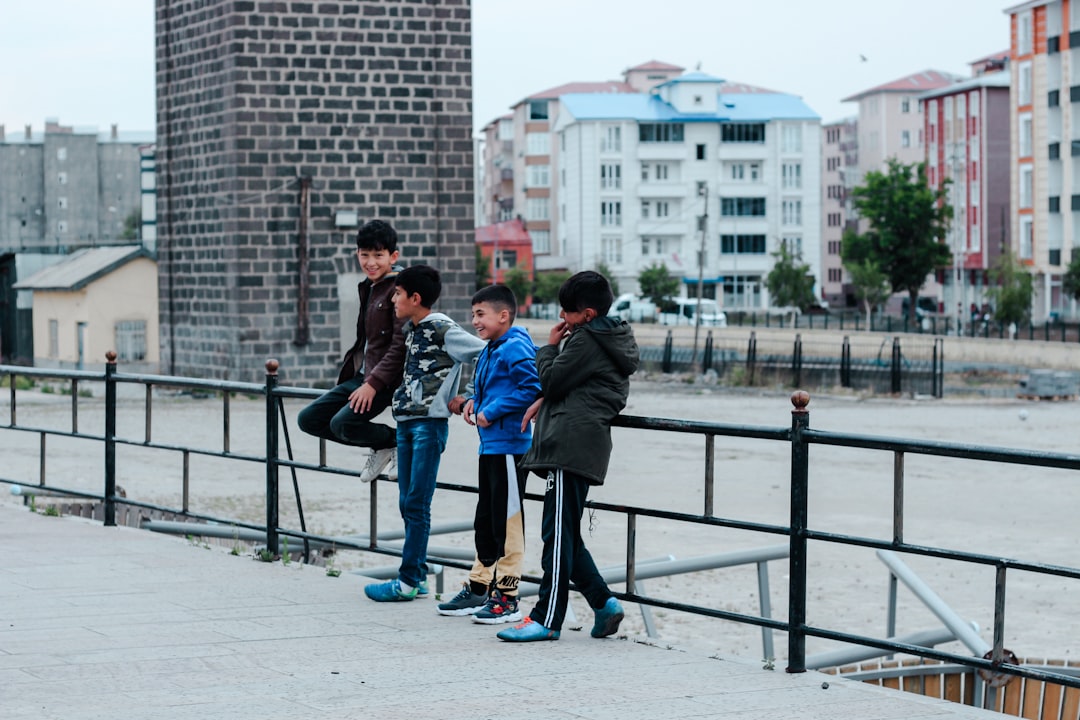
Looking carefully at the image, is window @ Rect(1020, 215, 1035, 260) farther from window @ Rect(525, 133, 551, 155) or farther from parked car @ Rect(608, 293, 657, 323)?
window @ Rect(525, 133, 551, 155)

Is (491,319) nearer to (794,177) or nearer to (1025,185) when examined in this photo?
→ (1025,185)

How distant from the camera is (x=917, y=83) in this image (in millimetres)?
103438

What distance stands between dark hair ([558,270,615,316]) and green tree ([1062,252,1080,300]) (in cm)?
5112

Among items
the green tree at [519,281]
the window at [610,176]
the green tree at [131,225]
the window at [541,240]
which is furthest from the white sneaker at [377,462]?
the window at [541,240]

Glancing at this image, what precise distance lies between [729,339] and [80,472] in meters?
33.4

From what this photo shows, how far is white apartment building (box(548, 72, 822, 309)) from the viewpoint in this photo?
8544cm

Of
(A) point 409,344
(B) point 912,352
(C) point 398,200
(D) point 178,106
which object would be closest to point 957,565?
(A) point 409,344

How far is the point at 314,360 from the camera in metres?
26.2

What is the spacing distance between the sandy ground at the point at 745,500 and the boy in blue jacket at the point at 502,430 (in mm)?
730

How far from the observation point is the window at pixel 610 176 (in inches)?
Answer: 3364

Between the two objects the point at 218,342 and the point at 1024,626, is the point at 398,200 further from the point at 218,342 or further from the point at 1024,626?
the point at 1024,626

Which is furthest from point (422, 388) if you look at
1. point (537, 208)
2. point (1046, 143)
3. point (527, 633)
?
point (537, 208)

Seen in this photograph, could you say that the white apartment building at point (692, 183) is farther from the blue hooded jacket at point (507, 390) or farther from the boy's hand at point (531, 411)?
the boy's hand at point (531, 411)

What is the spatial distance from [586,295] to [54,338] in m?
32.1
